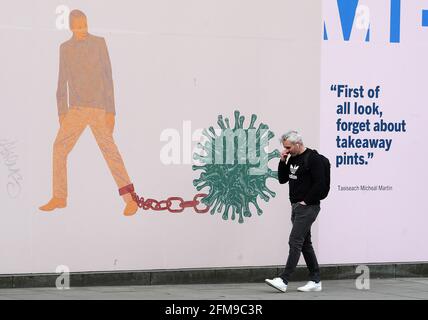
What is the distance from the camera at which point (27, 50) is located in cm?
1267

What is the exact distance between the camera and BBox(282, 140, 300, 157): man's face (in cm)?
1270

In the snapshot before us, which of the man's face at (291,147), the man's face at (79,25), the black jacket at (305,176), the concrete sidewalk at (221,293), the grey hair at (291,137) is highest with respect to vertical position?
the man's face at (79,25)

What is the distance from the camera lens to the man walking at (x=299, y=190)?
12617 millimetres

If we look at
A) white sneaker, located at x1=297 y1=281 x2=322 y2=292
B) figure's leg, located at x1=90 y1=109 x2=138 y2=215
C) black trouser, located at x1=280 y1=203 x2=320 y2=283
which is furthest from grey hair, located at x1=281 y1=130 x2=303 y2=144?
figure's leg, located at x1=90 y1=109 x2=138 y2=215

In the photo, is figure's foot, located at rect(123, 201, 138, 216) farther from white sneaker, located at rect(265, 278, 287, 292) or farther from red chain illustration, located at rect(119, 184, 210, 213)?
white sneaker, located at rect(265, 278, 287, 292)

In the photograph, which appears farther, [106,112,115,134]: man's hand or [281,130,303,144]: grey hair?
[106,112,115,134]: man's hand

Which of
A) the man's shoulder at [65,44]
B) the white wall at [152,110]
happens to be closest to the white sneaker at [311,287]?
the white wall at [152,110]

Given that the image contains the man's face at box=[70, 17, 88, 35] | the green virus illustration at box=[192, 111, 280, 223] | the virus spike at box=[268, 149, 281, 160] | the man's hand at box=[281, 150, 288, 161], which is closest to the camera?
the man's hand at box=[281, 150, 288, 161]

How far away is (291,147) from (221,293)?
1.91m

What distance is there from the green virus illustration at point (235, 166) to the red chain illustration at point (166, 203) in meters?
0.10

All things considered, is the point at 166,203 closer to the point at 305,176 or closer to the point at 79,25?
the point at 305,176

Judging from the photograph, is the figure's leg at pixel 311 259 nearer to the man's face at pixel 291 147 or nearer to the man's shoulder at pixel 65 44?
the man's face at pixel 291 147

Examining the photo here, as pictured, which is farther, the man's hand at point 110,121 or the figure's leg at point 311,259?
the man's hand at point 110,121
